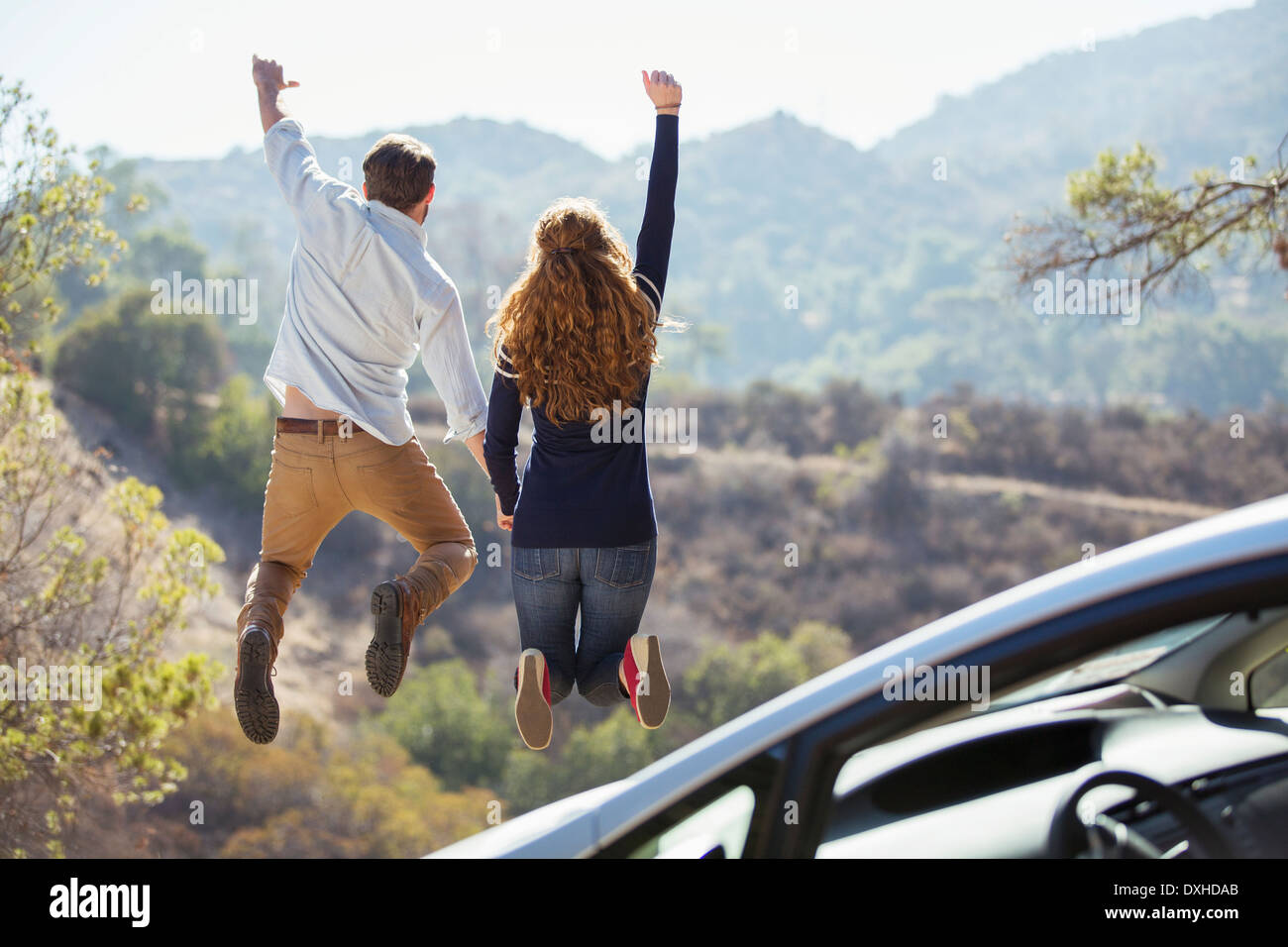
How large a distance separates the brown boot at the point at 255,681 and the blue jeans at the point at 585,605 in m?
0.80

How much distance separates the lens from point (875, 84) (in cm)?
6719

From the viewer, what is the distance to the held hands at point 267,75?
3334 millimetres

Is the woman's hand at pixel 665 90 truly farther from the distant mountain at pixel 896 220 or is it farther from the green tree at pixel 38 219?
the distant mountain at pixel 896 220

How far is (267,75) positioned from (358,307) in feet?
2.83

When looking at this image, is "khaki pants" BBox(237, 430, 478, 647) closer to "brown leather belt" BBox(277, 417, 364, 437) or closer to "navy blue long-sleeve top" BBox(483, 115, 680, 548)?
"brown leather belt" BBox(277, 417, 364, 437)

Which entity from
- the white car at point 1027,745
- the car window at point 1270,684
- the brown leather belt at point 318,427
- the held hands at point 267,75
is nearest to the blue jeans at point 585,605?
the brown leather belt at point 318,427

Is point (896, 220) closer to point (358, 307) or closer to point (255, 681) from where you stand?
point (358, 307)

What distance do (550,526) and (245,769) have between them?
99.3 ft

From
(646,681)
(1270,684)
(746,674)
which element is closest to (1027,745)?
(1270,684)

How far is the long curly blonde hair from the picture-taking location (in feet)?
9.63

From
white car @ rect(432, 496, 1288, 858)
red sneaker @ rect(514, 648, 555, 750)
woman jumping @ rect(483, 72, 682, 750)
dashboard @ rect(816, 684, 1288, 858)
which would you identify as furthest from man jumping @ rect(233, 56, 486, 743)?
dashboard @ rect(816, 684, 1288, 858)

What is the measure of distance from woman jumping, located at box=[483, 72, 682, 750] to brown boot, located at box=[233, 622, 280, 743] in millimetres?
777

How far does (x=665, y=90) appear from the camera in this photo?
3.33 meters

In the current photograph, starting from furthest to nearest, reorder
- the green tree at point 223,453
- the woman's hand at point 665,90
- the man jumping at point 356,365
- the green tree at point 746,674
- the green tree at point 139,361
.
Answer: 1. the green tree at point 223,453
2. the green tree at point 139,361
3. the green tree at point 746,674
4. the woman's hand at point 665,90
5. the man jumping at point 356,365
